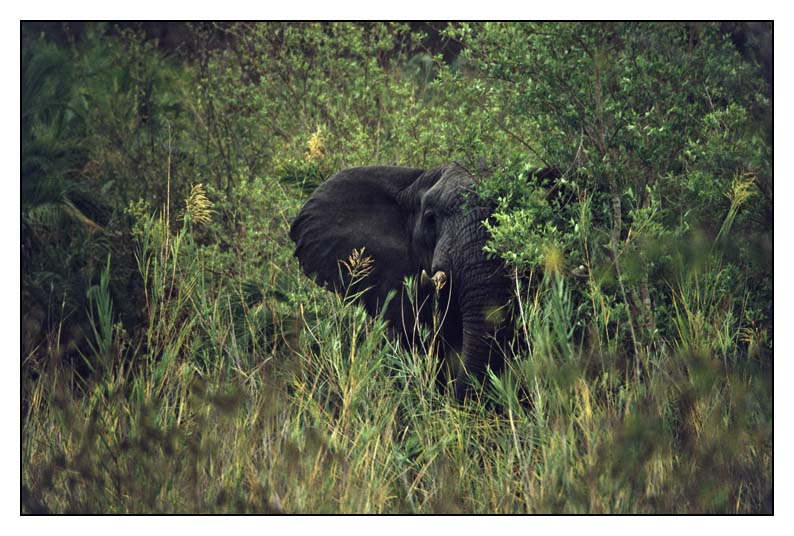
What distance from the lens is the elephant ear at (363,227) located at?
9.01 metres

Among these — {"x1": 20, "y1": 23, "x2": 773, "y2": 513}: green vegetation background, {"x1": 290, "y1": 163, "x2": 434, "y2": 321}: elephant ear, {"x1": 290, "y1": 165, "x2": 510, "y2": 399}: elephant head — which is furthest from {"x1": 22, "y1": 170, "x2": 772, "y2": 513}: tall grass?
{"x1": 290, "y1": 163, "x2": 434, "y2": 321}: elephant ear

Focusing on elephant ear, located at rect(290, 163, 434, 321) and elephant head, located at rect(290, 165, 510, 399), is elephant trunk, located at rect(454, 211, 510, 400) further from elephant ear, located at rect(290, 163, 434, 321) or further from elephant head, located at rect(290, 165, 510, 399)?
elephant ear, located at rect(290, 163, 434, 321)

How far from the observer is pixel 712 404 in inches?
241

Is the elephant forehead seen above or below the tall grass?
above

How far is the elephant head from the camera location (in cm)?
783

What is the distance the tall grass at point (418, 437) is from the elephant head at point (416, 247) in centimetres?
107

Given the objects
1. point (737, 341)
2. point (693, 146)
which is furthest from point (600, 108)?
point (737, 341)

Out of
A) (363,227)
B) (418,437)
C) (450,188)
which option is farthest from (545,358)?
(363,227)

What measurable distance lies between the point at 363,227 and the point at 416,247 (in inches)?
23.3

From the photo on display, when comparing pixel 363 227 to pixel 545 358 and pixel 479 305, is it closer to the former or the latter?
pixel 479 305

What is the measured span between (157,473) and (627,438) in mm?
2282

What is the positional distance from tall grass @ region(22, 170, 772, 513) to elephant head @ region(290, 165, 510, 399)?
107 cm

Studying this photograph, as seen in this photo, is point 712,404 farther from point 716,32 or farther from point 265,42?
point 265,42

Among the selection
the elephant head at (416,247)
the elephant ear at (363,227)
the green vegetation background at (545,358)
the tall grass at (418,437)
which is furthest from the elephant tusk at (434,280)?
the tall grass at (418,437)
